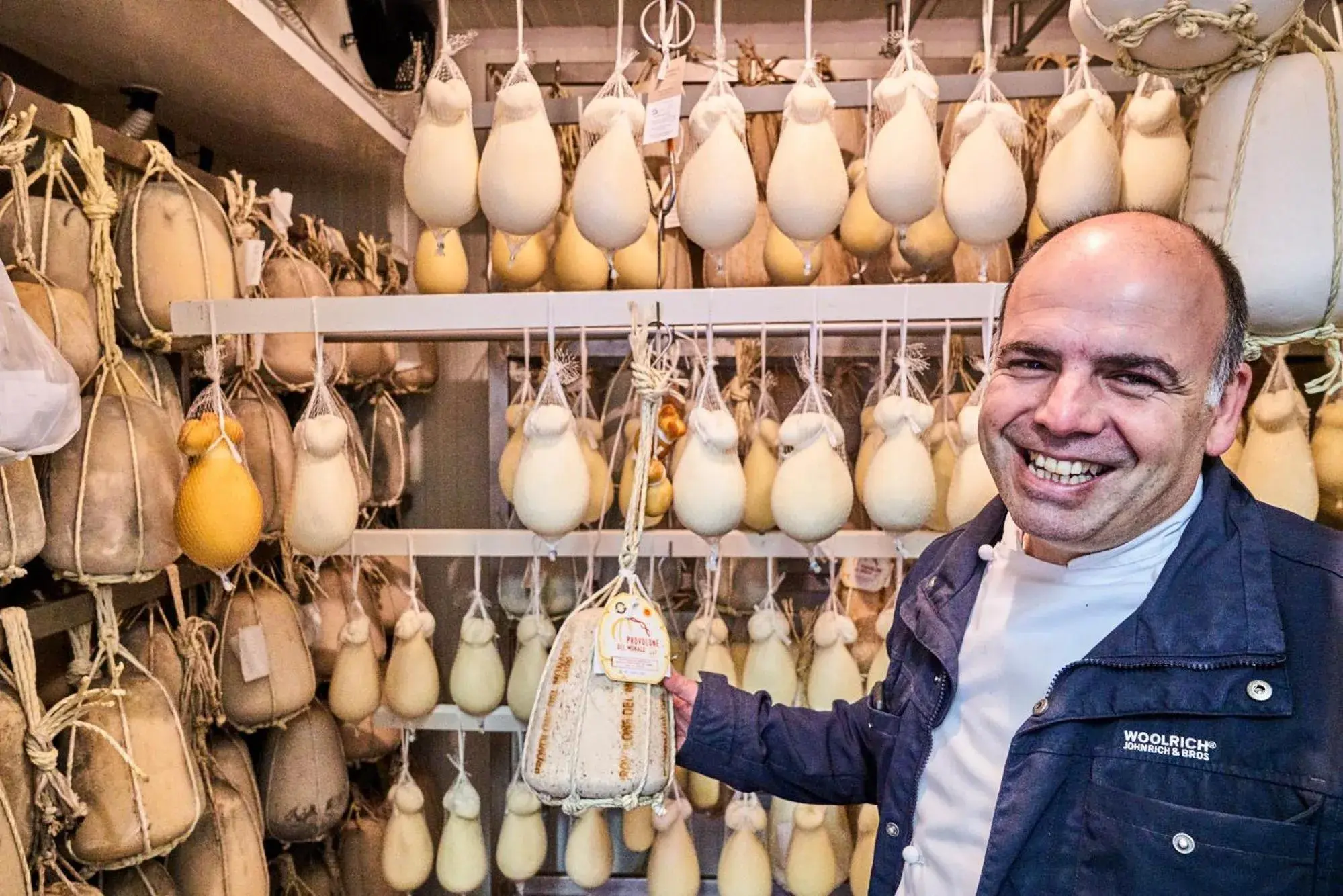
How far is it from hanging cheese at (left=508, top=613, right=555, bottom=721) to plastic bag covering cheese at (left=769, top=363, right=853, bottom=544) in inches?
19.3

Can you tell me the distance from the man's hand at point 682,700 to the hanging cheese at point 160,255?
902 millimetres

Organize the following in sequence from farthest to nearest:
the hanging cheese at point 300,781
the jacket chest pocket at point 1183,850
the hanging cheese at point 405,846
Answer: the hanging cheese at point 300,781
the hanging cheese at point 405,846
the jacket chest pocket at point 1183,850

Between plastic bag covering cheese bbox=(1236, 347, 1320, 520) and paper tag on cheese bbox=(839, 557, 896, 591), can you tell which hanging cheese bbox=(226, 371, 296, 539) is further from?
plastic bag covering cheese bbox=(1236, 347, 1320, 520)

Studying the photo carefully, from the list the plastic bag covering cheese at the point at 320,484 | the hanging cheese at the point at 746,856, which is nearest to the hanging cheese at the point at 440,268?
the plastic bag covering cheese at the point at 320,484

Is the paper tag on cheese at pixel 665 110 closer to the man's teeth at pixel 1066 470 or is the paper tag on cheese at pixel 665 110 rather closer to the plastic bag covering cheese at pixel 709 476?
the plastic bag covering cheese at pixel 709 476

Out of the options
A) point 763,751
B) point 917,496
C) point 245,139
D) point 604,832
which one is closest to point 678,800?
point 604,832

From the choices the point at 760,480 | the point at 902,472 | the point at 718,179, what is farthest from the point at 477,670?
the point at 718,179

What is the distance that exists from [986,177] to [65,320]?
46.4 inches

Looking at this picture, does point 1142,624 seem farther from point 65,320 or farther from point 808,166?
point 65,320

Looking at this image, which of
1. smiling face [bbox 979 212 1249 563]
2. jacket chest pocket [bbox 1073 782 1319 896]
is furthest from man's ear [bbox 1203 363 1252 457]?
jacket chest pocket [bbox 1073 782 1319 896]

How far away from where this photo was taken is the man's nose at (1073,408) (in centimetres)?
81

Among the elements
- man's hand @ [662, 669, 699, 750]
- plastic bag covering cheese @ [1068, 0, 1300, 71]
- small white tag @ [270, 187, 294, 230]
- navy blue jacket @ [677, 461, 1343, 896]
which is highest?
plastic bag covering cheese @ [1068, 0, 1300, 71]

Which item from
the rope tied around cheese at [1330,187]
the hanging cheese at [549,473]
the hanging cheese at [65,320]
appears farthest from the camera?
the hanging cheese at [549,473]

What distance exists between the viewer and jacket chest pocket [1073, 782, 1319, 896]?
0.75 m
